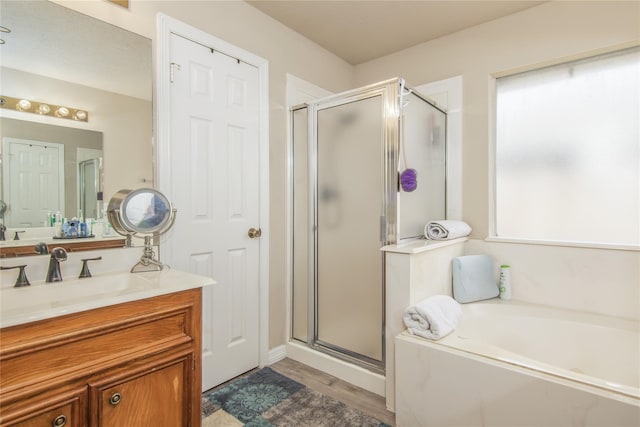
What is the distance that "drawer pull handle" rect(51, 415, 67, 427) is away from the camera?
96 centimetres

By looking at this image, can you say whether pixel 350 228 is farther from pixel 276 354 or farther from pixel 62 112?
pixel 62 112

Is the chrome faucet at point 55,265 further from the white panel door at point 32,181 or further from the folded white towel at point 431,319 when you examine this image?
the folded white towel at point 431,319

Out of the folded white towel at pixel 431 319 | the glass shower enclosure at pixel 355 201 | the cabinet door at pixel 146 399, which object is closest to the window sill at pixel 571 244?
the glass shower enclosure at pixel 355 201

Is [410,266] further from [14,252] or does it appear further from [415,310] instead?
[14,252]

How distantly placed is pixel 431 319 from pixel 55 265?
5.61ft

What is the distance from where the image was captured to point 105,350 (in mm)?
1062

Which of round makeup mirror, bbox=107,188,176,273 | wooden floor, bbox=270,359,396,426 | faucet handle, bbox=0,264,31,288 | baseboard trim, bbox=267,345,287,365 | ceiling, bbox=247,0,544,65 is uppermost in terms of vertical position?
ceiling, bbox=247,0,544,65

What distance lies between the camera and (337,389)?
6.61ft

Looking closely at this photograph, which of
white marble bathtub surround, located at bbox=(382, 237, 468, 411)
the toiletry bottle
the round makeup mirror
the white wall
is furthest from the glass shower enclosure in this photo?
A: the round makeup mirror

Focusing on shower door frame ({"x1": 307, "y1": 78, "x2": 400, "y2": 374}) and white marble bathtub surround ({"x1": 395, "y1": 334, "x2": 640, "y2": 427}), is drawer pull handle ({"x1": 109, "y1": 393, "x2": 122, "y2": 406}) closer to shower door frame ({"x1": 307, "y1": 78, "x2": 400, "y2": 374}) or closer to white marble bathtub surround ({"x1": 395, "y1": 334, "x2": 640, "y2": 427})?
white marble bathtub surround ({"x1": 395, "y1": 334, "x2": 640, "y2": 427})

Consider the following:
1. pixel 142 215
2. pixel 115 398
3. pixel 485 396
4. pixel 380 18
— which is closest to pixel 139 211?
pixel 142 215

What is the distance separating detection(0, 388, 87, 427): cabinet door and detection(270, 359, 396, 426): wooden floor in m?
1.32

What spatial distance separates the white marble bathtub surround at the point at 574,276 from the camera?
1927 millimetres

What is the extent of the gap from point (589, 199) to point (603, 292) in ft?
1.89
